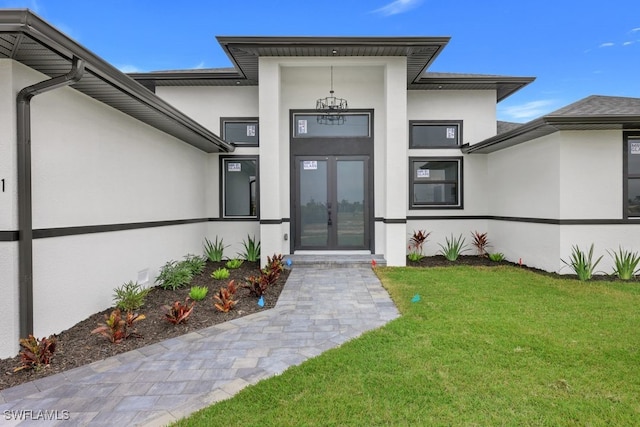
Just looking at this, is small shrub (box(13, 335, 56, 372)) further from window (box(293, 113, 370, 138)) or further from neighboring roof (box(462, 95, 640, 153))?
neighboring roof (box(462, 95, 640, 153))

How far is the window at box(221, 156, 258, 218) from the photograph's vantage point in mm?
8211

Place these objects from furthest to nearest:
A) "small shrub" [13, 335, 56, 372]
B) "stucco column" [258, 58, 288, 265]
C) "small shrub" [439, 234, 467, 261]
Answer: "small shrub" [439, 234, 467, 261]
"stucco column" [258, 58, 288, 265]
"small shrub" [13, 335, 56, 372]

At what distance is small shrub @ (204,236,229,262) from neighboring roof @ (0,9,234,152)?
3.54m

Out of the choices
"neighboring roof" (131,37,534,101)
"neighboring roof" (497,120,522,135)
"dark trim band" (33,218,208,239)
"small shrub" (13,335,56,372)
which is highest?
"neighboring roof" (131,37,534,101)

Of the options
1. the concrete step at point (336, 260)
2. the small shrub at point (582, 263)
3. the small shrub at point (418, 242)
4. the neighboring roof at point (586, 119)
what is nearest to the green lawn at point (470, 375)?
the small shrub at point (582, 263)

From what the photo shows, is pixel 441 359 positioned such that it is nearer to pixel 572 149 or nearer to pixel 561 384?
pixel 561 384

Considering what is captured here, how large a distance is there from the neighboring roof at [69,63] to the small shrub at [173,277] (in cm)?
250

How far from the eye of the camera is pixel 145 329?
359cm

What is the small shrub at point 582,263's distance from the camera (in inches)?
227

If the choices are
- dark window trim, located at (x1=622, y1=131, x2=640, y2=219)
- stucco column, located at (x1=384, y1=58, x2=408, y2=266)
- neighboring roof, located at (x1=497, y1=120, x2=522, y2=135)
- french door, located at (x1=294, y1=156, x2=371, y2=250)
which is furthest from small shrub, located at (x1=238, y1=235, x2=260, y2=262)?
dark window trim, located at (x1=622, y1=131, x2=640, y2=219)

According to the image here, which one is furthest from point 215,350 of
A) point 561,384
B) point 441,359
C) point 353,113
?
point 353,113

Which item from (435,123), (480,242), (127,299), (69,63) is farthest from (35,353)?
(435,123)

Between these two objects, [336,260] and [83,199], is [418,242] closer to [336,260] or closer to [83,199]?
[336,260]

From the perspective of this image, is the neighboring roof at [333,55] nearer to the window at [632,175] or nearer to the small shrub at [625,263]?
the window at [632,175]
